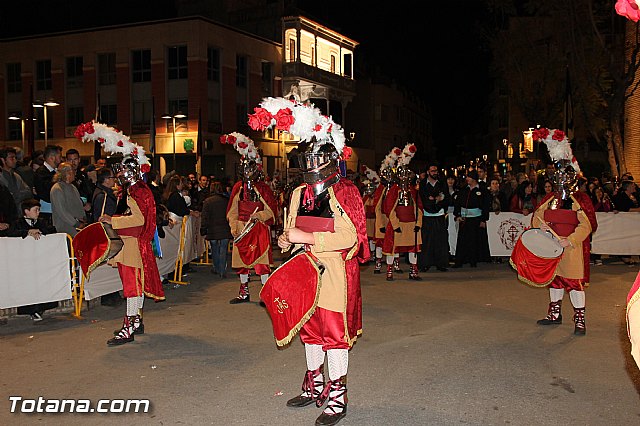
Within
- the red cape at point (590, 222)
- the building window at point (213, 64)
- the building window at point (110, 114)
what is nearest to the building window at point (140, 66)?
the building window at point (110, 114)

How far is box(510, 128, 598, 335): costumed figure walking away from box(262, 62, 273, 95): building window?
113 ft

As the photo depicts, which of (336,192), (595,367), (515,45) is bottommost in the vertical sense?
(595,367)

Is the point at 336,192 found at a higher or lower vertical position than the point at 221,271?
higher

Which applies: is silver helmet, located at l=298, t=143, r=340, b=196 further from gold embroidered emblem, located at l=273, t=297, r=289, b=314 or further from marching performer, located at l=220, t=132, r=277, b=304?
marching performer, located at l=220, t=132, r=277, b=304

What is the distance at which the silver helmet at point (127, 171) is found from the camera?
298 inches

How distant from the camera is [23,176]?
10992 mm

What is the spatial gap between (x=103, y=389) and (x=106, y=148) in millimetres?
3561

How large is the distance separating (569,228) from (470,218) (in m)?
6.39

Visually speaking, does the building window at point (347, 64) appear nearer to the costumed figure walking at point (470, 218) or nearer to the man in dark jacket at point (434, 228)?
the costumed figure walking at point (470, 218)

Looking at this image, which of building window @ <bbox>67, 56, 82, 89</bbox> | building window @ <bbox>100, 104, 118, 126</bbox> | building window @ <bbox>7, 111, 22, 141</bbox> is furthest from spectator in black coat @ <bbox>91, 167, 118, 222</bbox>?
building window @ <bbox>7, 111, 22, 141</bbox>

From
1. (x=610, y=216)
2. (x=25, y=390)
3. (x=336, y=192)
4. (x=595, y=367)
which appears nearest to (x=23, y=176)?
(x=25, y=390)

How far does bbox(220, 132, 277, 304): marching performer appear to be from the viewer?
995 centimetres

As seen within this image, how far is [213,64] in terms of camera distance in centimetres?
3734

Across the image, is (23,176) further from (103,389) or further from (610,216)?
(610,216)
